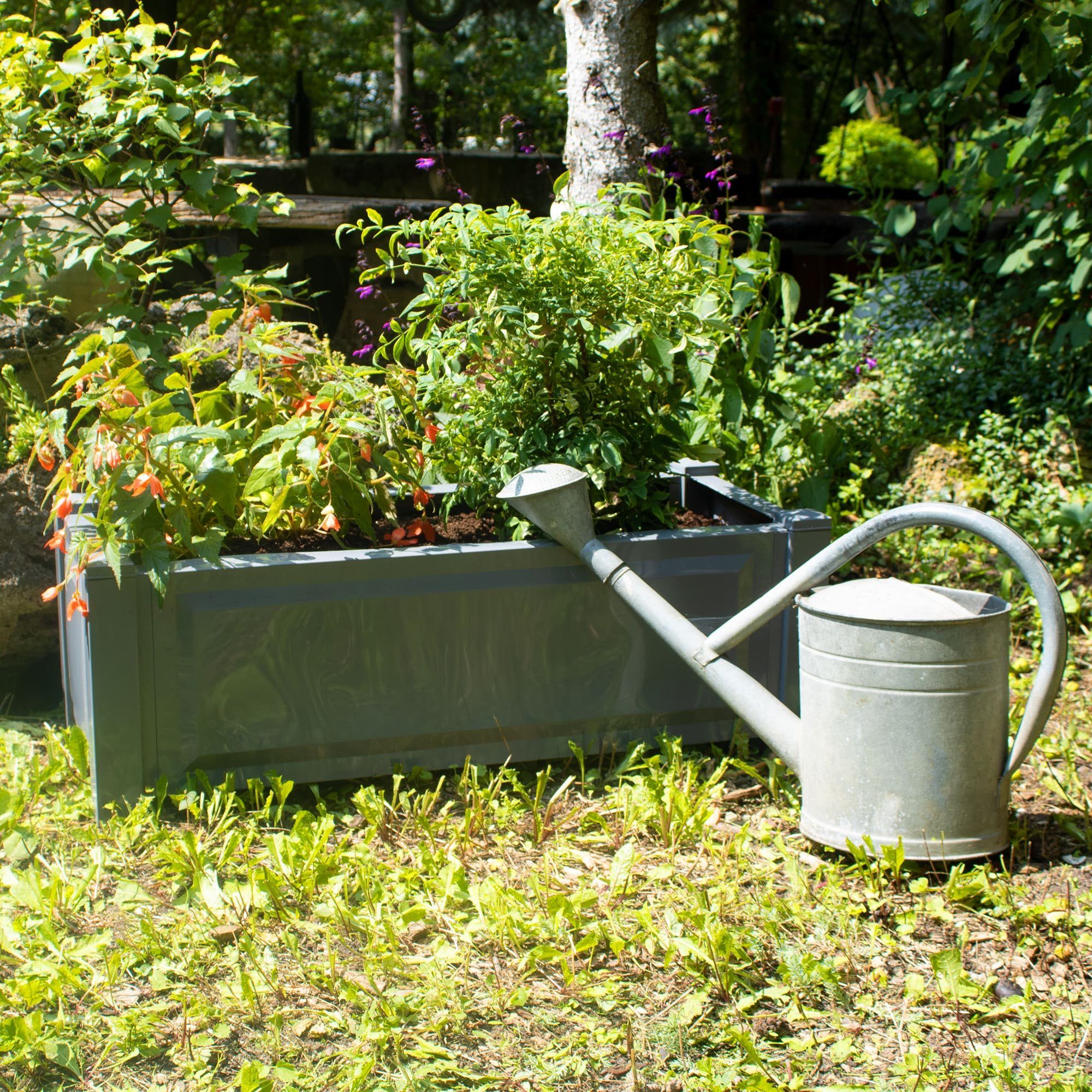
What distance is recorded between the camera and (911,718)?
6.56 ft

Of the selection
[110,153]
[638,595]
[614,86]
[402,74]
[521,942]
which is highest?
[402,74]

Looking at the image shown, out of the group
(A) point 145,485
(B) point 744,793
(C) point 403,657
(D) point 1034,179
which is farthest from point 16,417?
(D) point 1034,179

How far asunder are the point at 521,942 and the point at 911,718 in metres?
0.77

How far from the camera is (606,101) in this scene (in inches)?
138

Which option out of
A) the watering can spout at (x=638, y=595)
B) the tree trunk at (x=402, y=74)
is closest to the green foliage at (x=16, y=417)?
the watering can spout at (x=638, y=595)

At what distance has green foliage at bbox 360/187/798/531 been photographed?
2.41 metres

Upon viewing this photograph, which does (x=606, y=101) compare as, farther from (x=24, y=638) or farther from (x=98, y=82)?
(x=24, y=638)

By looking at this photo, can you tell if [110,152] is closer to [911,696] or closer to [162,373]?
[162,373]

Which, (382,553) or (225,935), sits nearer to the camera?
(225,935)

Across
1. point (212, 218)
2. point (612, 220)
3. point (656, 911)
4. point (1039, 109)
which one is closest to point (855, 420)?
point (1039, 109)

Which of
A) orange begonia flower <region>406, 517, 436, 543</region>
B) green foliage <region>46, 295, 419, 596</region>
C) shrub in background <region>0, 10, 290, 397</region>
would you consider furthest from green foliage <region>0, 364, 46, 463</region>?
orange begonia flower <region>406, 517, 436, 543</region>

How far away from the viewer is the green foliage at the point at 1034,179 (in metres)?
3.52

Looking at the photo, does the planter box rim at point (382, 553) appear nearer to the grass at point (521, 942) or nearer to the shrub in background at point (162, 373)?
the shrub in background at point (162, 373)

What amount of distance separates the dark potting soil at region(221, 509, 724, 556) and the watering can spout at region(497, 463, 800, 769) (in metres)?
0.24
